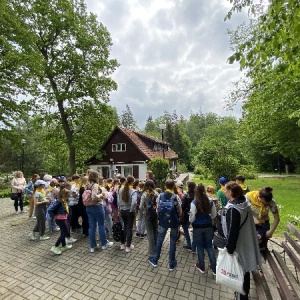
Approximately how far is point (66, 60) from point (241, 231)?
780 inches

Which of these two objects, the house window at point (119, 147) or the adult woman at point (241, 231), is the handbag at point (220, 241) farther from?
the house window at point (119, 147)

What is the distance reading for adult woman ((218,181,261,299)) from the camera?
10.3ft

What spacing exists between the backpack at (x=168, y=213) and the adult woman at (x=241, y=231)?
1595mm

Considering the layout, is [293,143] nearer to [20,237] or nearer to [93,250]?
[93,250]

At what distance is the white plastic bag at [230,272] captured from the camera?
9.89ft

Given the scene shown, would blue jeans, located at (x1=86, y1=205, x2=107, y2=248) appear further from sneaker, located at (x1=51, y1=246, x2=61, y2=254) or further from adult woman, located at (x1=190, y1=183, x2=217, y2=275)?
adult woman, located at (x1=190, y1=183, x2=217, y2=275)

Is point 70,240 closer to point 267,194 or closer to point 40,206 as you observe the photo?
point 40,206

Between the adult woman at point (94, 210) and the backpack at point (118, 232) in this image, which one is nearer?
the adult woman at point (94, 210)

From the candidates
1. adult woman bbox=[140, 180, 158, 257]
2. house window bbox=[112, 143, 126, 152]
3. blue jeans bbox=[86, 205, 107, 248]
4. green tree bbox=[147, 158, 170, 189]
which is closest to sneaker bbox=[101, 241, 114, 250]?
blue jeans bbox=[86, 205, 107, 248]

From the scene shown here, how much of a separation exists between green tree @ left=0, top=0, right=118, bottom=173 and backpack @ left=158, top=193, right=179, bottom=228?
46.8ft

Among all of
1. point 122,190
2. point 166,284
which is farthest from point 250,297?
point 122,190

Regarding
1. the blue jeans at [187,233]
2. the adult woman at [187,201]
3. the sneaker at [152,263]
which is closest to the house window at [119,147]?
the blue jeans at [187,233]

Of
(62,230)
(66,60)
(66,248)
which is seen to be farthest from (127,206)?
(66,60)

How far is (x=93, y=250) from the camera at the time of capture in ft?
19.6
